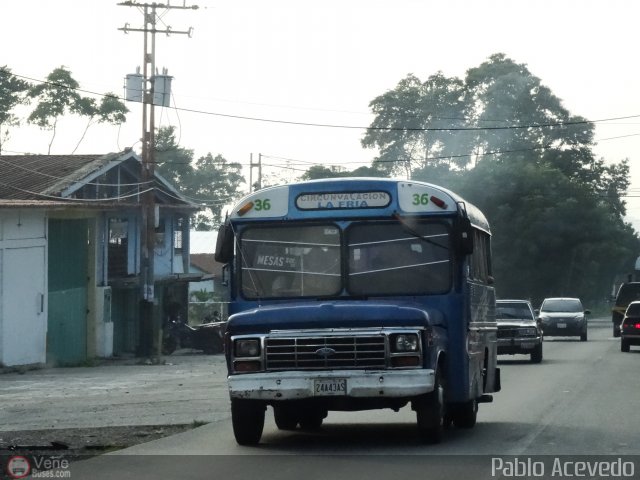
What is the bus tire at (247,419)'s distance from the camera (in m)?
13.6

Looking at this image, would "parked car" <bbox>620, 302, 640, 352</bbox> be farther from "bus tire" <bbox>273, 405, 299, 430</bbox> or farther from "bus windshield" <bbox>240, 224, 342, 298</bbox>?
"bus windshield" <bbox>240, 224, 342, 298</bbox>

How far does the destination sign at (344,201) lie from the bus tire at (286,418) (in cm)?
269

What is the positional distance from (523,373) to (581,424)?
40.8 feet

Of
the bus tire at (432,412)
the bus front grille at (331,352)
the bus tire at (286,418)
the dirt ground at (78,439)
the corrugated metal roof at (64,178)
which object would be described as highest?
the corrugated metal roof at (64,178)

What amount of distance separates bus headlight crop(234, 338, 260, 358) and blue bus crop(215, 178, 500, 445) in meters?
0.01

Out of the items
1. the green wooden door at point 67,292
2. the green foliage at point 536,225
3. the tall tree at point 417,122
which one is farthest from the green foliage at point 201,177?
the green wooden door at point 67,292

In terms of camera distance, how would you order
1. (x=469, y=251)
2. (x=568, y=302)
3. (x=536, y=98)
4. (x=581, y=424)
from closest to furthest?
1. (x=469, y=251)
2. (x=581, y=424)
3. (x=568, y=302)
4. (x=536, y=98)

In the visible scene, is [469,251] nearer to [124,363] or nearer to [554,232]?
[124,363]

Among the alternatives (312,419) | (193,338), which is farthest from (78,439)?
(193,338)

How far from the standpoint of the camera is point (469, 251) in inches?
546

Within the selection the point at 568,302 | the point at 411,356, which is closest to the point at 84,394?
the point at 411,356

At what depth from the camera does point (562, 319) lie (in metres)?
48.5

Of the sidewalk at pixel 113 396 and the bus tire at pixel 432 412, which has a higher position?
the bus tire at pixel 432 412

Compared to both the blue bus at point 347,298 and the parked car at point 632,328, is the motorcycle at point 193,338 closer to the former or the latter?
the parked car at point 632,328
